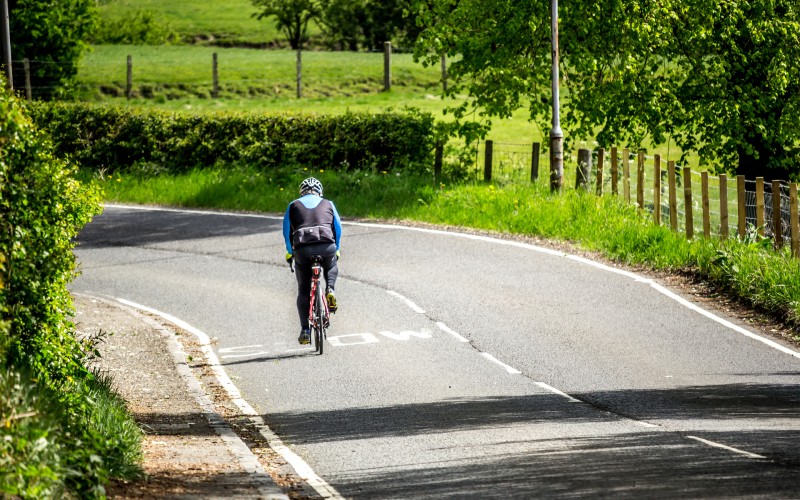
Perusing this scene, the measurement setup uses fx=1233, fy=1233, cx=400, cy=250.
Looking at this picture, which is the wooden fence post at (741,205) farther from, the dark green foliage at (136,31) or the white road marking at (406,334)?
the dark green foliage at (136,31)

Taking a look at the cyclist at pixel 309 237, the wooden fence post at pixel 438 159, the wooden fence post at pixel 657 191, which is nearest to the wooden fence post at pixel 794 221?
the wooden fence post at pixel 657 191

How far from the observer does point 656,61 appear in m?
25.8

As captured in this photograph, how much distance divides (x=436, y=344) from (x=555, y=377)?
2.09 m

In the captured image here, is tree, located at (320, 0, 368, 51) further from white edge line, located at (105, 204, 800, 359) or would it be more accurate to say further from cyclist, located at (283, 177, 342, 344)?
cyclist, located at (283, 177, 342, 344)

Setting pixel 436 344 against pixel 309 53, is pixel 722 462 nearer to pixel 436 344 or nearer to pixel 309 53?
pixel 436 344

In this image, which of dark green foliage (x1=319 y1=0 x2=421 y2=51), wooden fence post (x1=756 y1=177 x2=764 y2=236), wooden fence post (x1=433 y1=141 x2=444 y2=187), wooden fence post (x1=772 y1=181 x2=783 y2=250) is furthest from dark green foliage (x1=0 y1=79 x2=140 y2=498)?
dark green foliage (x1=319 y1=0 x2=421 y2=51)

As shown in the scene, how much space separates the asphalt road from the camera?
8.96 m

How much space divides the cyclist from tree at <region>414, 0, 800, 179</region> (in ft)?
37.5

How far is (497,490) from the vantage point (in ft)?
27.6

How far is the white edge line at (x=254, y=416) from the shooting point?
890cm

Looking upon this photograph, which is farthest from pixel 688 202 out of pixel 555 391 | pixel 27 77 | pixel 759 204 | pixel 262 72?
pixel 262 72

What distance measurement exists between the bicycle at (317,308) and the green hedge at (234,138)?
1353 centimetres

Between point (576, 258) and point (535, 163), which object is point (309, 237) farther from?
point (535, 163)

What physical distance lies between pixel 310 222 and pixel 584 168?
11.7 m
